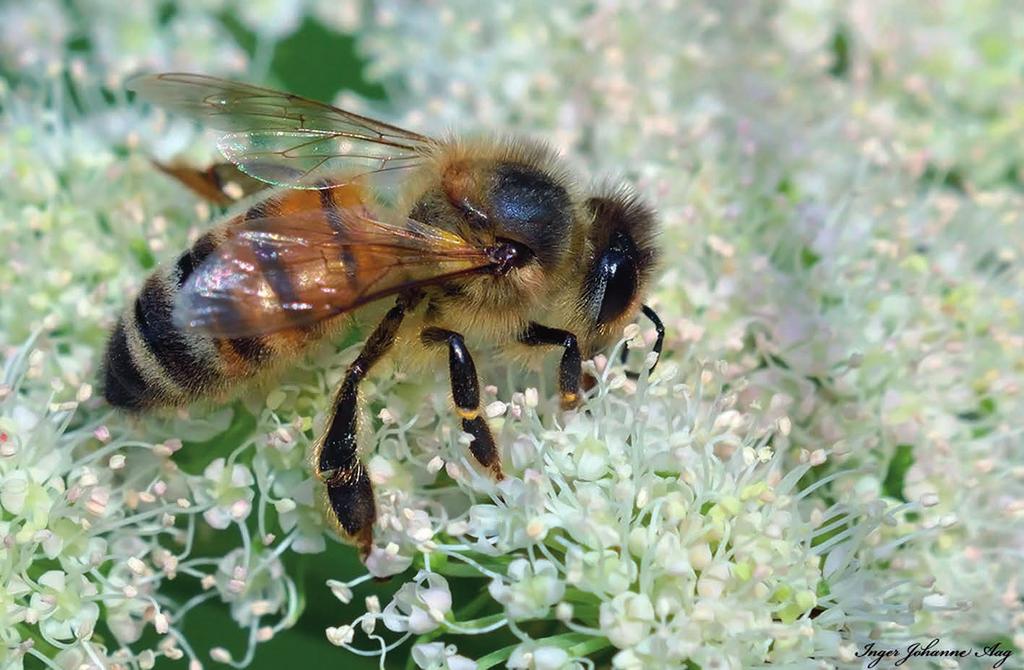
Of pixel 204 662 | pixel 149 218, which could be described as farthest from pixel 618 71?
pixel 204 662

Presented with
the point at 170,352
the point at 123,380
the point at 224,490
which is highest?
the point at 170,352

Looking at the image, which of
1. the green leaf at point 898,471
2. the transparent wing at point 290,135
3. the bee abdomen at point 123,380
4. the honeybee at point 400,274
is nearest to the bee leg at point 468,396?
the honeybee at point 400,274

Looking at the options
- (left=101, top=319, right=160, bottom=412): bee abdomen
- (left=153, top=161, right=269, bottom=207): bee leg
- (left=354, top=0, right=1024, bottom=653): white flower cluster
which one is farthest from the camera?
(left=153, top=161, right=269, bottom=207): bee leg

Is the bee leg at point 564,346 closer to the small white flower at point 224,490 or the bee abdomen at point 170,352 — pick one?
the bee abdomen at point 170,352

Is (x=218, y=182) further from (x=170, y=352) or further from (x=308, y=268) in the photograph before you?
(x=308, y=268)

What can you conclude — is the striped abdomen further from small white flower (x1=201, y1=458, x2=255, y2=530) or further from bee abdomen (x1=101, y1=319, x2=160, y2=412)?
small white flower (x1=201, y1=458, x2=255, y2=530)

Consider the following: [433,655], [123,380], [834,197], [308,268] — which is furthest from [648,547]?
[834,197]
